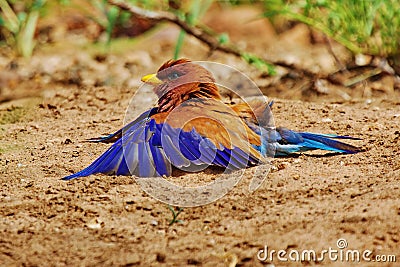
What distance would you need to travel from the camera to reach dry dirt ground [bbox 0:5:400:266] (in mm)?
2740

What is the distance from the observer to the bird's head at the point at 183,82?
3598mm

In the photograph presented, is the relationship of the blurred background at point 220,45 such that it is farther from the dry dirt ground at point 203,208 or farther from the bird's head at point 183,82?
the bird's head at point 183,82

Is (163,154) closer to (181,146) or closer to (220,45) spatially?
(181,146)

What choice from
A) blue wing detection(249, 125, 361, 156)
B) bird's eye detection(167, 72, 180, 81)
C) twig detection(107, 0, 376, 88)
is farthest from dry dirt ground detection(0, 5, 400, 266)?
twig detection(107, 0, 376, 88)

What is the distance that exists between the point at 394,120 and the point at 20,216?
7.51 ft

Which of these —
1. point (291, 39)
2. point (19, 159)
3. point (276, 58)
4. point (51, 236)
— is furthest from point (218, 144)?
point (291, 39)

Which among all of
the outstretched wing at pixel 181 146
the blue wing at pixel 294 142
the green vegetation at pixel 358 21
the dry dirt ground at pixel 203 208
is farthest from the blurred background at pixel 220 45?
the outstretched wing at pixel 181 146

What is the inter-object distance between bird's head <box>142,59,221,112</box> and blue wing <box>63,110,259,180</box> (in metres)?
0.23

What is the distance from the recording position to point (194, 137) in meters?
3.36

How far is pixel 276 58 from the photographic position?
6.19 m

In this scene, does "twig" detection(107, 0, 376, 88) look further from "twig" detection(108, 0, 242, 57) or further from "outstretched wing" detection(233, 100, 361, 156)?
"outstretched wing" detection(233, 100, 361, 156)

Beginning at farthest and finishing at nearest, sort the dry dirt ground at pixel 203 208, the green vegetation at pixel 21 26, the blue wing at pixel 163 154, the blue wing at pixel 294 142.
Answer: the green vegetation at pixel 21 26
the blue wing at pixel 294 142
the blue wing at pixel 163 154
the dry dirt ground at pixel 203 208

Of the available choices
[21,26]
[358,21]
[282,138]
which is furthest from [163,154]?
[21,26]

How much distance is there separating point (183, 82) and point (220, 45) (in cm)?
205
